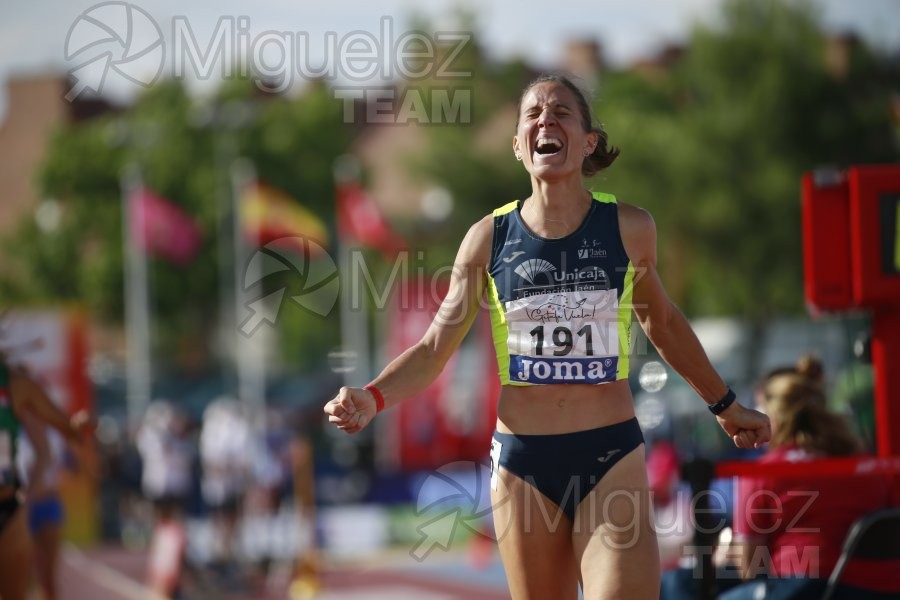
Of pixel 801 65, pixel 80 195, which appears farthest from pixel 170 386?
pixel 801 65

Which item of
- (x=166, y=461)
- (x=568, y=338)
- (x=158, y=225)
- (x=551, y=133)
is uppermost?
(x=158, y=225)

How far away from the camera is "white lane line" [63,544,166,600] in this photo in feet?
51.1

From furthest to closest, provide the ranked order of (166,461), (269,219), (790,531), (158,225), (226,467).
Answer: (158,225), (269,219), (226,467), (166,461), (790,531)

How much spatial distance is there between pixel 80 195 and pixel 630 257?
4514cm

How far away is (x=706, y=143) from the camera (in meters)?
35.9

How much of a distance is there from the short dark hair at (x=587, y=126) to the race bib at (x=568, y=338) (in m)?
0.48

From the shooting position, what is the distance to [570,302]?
4.28 metres

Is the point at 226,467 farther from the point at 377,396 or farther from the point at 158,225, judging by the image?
the point at 377,396

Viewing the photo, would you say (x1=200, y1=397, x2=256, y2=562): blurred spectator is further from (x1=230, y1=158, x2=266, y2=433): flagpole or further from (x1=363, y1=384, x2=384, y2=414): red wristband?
(x1=363, y1=384, x2=384, y2=414): red wristband

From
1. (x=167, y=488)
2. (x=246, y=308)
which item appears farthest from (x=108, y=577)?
(x=246, y=308)

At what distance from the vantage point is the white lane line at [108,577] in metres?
15.6

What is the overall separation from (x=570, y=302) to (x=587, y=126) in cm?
60

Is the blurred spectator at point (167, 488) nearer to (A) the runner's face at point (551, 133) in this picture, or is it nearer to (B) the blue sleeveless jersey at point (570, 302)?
(B) the blue sleeveless jersey at point (570, 302)

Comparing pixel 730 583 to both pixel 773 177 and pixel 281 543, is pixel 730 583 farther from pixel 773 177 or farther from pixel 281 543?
pixel 773 177
